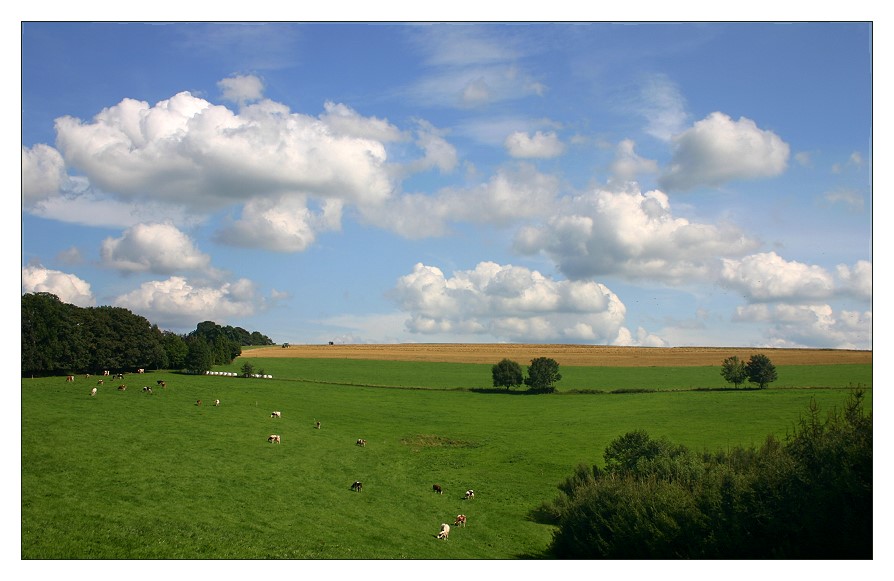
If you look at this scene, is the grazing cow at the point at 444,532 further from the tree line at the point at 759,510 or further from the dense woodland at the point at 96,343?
the dense woodland at the point at 96,343

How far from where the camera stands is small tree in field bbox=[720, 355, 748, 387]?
9666cm

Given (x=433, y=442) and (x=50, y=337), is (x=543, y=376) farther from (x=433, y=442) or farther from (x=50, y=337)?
(x=50, y=337)

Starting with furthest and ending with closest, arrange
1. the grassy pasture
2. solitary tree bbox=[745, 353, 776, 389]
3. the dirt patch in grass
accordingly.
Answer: the grassy pasture
solitary tree bbox=[745, 353, 776, 389]
the dirt patch in grass

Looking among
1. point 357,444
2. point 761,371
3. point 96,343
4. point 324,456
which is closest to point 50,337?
point 96,343

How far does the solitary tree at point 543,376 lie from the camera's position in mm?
100250

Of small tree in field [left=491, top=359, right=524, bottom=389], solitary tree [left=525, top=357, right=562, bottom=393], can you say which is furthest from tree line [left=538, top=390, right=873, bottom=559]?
small tree in field [left=491, top=359, right=524, bottom=389]

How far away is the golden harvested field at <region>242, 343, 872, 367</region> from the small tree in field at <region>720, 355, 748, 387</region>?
11.3 ft

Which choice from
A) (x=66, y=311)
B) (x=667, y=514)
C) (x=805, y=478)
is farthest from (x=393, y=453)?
(x=66, y=311)

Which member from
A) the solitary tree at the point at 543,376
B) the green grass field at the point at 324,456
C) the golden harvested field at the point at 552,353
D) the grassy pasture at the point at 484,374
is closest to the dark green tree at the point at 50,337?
the green grass field at the point at 324,456

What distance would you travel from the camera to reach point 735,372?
3824 inches

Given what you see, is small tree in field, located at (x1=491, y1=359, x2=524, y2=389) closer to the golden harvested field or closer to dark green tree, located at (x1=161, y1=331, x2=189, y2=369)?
the golden harvested field

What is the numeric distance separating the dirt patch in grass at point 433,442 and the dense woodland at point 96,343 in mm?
46931

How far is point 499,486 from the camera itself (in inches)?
2168

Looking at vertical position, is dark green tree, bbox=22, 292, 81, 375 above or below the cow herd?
above
